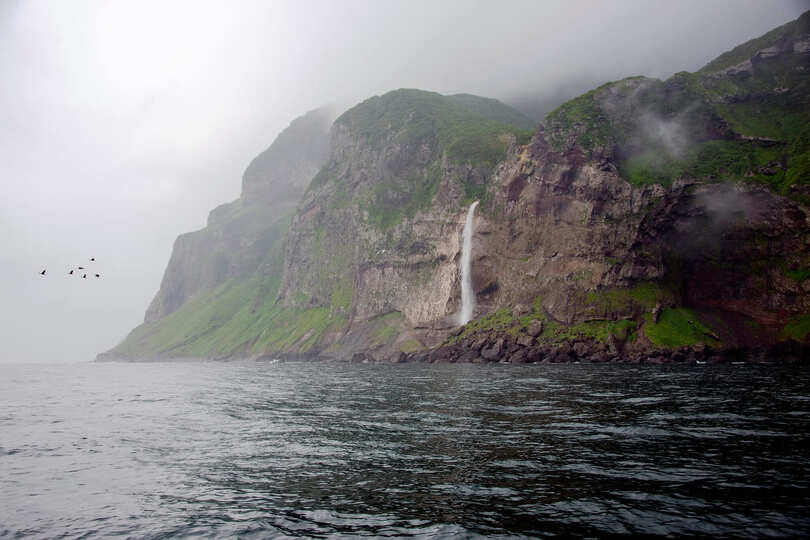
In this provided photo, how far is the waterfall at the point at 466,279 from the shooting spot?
483ft

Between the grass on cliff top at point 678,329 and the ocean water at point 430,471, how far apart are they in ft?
228

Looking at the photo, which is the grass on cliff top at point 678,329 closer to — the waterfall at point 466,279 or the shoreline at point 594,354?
the shoreline at point 594,354

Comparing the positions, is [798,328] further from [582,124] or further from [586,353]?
[582,124]

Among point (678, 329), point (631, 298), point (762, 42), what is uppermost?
point (762, 42)

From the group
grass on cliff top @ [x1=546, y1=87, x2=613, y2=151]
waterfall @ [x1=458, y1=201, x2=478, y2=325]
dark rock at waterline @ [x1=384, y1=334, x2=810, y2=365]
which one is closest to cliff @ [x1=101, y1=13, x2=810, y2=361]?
grass on cliff top @ [x1=546, y1=87, x2=613, y2=151]

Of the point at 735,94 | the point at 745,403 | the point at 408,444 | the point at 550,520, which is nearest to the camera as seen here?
the point at 550,520

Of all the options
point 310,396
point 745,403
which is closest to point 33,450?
point 310,396

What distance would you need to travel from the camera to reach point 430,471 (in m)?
18.9

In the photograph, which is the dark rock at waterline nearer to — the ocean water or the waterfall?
the waterfall

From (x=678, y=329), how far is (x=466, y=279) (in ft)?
199

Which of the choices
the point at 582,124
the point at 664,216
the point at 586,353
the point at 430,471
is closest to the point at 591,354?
the point at 586,353

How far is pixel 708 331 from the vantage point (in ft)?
339

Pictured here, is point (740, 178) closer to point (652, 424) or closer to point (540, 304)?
point (540, 304)

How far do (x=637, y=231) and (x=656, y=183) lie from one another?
13746mm
